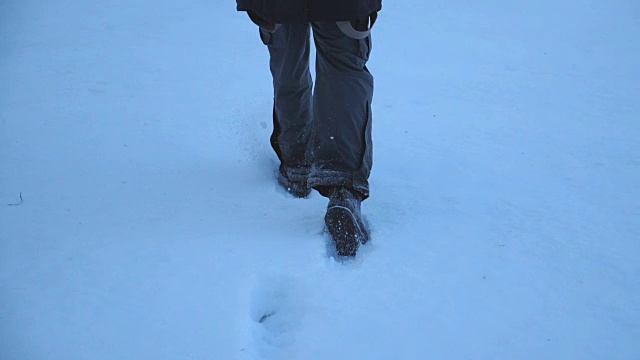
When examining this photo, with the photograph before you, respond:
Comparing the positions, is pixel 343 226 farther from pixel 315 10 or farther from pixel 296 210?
pixel 315 10

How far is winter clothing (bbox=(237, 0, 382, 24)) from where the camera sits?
1448 millimetres

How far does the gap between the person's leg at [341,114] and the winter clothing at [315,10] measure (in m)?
0.08

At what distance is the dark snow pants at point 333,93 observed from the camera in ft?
5.15

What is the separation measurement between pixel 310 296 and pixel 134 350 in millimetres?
414

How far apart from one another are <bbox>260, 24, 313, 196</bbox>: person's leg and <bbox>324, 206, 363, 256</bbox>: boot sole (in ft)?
0.95

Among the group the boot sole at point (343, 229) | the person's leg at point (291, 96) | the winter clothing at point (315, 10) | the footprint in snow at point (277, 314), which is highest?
the winter clothing at point (315, 10)

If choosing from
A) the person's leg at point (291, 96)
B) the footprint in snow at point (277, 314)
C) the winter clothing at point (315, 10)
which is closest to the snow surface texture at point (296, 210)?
the footprint in snow at point (277, 314)

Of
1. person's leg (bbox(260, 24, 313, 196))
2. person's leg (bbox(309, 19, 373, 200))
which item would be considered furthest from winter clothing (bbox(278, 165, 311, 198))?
person's leg (bbox(309, 19, 373, 200))

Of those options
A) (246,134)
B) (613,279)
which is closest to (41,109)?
(246,134)

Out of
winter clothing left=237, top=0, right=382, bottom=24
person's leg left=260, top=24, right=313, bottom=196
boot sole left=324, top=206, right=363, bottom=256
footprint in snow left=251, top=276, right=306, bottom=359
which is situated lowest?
footprint in snow left=251, top=276, right=306, bottom=359

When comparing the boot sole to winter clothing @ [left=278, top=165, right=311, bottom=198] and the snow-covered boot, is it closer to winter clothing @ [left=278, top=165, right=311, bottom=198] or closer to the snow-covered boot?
the snow-covered boot

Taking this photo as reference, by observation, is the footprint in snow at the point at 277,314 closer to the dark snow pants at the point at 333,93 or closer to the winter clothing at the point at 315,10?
the dark snow pants at the point at 333,93

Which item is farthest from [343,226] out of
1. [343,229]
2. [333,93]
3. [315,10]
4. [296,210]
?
[315,10]

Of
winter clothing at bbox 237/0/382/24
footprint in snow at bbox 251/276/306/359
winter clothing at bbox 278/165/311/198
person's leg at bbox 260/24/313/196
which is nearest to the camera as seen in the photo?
footprint in snow at bbox 251/276/306/359
